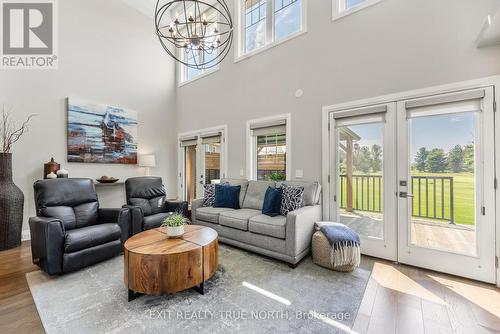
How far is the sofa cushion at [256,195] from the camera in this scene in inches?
144

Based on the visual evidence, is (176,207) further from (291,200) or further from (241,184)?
(291,200)

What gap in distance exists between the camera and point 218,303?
77.2 inches

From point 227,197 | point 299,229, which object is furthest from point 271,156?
point 299,229

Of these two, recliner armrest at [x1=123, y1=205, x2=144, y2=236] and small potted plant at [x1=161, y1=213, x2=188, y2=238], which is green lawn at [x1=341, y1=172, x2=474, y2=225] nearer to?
small potted plant at [x1=161, y1=213, x2=188, y2=238]

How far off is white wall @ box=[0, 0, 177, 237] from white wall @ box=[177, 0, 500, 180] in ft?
5.58

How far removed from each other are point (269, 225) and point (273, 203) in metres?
0.40

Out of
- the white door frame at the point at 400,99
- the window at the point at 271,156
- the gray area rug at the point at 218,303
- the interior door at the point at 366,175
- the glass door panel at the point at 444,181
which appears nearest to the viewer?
the gray area rug at the point at 218,303

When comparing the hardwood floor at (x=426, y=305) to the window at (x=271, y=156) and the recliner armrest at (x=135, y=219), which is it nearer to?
the window at (x=271, y=156)

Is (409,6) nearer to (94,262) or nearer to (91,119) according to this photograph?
(94,262)

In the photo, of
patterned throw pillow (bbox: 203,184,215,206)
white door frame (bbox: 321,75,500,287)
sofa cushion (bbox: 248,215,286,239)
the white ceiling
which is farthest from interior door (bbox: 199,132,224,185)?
the white ceiling

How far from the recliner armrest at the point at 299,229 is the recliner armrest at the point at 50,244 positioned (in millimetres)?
2568

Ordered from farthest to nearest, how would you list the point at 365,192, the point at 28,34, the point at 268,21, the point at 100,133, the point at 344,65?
the point at 100,133 < the point at 268,21 < the point at 28,34 < the point at 344,65 < the point at 365,192

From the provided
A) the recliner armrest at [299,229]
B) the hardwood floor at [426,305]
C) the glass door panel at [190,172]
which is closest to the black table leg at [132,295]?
the recliner armrest at [299,229]

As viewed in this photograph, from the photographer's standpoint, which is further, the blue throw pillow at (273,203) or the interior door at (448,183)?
the blue throw pillow at (273,203)
